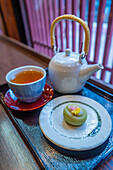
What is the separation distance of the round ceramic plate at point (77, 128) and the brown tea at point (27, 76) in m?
0.10

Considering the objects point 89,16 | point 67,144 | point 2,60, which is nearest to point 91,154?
point 67,144

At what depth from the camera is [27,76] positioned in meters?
0.46

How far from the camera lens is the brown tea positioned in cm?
44

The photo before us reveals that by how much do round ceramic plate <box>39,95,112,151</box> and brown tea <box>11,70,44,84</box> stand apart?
0.10 metres

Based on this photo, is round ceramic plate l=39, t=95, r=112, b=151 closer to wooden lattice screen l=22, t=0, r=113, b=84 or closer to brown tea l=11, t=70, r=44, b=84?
brown tea l=11, t=70, r=44, b=84

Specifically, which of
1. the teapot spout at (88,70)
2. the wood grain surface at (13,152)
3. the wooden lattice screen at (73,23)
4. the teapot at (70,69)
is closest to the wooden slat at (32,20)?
the wooden lattice screen at (73,23)

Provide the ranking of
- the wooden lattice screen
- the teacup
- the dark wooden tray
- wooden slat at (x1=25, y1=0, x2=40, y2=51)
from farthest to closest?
wooden slat at (x1=25, y1=0, x2=40, y2=51) → the wooden lattice screen → the teacup → the dark wooden tray

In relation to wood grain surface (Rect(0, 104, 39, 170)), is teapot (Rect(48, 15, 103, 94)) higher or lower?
higher

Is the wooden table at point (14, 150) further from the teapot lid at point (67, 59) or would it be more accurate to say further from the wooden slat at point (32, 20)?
the wooden slat at point (32, 20)

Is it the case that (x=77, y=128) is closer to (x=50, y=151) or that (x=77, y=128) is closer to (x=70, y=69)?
(x=50, y=151)

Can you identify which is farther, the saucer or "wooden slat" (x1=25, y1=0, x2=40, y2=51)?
"wooden slat" (x1=25, y1=0, x2=40, y2=51)

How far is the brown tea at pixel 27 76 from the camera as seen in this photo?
17.2 inches

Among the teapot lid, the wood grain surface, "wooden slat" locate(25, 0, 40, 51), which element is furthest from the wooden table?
"wooden slat" locate(25, 0, 40, 51)

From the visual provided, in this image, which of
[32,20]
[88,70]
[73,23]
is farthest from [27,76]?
[32,20]
